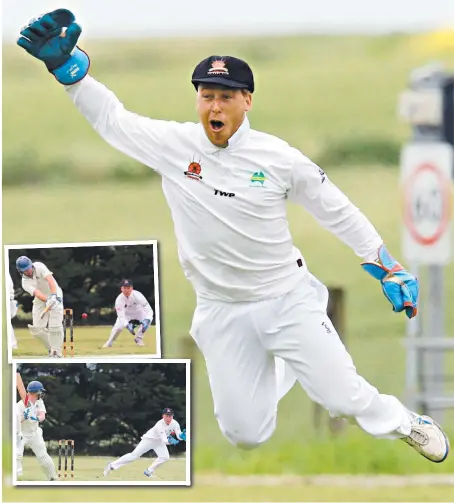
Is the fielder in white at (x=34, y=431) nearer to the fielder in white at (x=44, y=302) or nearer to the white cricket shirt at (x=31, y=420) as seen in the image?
the white cricket shirt at (x=31, y=420)

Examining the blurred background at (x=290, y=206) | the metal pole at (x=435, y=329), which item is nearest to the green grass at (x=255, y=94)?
the blurred background at (x=290, y=206)

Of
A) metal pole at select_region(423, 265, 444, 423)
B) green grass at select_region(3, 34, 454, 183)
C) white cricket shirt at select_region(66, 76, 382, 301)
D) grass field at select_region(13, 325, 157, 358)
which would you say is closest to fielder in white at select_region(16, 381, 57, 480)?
grass field at select_region(13, 325, 157, 358)

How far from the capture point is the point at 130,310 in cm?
850

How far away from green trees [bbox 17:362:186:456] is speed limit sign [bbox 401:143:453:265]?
3.73 meters

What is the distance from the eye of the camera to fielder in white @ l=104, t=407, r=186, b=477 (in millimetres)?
8797

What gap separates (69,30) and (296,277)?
157 centimetres

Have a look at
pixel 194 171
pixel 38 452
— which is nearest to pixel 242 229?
pixel 194 171

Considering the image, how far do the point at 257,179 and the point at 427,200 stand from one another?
17.3 feet

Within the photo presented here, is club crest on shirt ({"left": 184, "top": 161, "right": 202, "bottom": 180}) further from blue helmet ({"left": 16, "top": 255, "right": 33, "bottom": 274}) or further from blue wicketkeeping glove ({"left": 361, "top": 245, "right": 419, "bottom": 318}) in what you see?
blue helmet ({"left": 16, "top": 255, "right": 33, "bottom": 274})

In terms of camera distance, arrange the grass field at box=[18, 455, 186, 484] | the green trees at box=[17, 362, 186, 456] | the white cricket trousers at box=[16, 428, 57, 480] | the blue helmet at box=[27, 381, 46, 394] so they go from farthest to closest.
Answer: the white cricket trousers at box=[16, 428, 57, 480] → the green trees at box=[17, 362, 186, 456] → the grass field at box=[18, 455, 186, 484] → the blue helmet at box=[27, 381, 46, 394]

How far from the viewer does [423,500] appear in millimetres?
10641

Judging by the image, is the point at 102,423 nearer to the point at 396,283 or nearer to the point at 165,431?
the point at 165,431

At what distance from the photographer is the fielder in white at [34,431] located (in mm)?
8758

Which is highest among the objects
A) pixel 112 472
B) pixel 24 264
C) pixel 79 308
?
pixel 24 264
